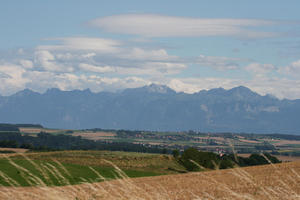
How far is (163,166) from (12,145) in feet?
239

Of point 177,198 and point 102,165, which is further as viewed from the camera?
point 102,165

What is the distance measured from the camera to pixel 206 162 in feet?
251

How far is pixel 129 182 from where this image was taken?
811 cm

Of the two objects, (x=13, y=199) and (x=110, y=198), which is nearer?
(x=13, y=199)

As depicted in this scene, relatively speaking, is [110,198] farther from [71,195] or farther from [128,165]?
[128,165]

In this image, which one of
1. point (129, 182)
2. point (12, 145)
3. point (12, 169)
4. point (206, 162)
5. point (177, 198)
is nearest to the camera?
point (129, 182)

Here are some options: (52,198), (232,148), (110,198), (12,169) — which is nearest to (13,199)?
(52,198)

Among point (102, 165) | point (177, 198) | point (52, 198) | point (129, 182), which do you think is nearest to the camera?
point (52, 198)

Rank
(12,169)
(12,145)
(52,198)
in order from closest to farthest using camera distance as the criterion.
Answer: (52,198), (12,169), (12,145)

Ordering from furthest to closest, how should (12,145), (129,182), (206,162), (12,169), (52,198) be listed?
(12,145), (206,162), (12,169), (129,182), (52,198)

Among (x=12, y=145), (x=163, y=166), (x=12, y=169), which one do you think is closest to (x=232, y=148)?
(x=12, y=169)

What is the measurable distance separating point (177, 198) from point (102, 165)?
1964 inches

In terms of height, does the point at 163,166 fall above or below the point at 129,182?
below

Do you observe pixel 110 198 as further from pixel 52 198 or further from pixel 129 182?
pixel 52 198
